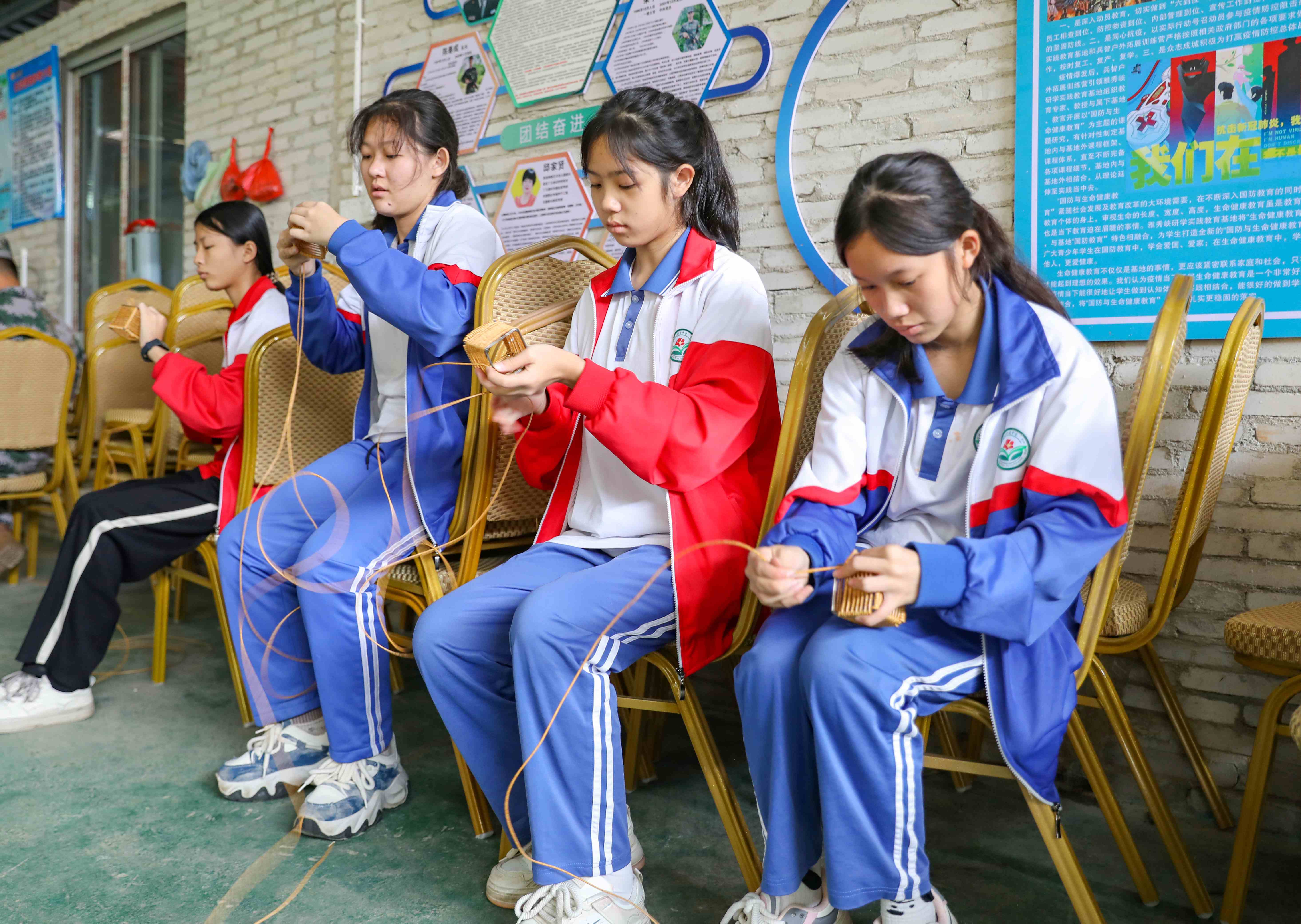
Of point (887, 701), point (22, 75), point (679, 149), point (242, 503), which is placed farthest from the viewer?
point (22, 75)

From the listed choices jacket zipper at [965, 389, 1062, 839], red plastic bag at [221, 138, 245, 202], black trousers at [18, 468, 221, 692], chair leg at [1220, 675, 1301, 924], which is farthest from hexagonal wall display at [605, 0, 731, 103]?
red plastic bag at [221, 138, 245, 202]

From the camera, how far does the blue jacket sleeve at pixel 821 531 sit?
126 cm

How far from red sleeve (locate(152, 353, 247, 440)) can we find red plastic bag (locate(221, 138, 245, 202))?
174cm

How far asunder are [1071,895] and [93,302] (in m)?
3.88

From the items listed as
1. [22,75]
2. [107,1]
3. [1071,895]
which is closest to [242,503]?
[1071,895]

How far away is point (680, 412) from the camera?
1.42m

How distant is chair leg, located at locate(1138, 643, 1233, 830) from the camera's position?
5.73 feet

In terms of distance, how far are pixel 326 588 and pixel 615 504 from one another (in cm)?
62

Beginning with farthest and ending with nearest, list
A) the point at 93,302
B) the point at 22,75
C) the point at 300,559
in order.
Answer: the point at 22,75 → the point at 93,302 → the point at 300,559

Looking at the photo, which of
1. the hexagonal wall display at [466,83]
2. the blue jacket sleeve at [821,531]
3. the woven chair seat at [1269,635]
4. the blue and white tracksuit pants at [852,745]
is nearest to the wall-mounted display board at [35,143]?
the hexagonal wall display at [466,83]

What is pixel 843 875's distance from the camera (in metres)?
1.15

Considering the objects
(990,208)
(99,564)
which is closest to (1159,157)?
(990,208)

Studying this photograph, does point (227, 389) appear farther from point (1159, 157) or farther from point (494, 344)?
point (1159, 157)

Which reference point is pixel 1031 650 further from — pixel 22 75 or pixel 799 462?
pixel 22 75
